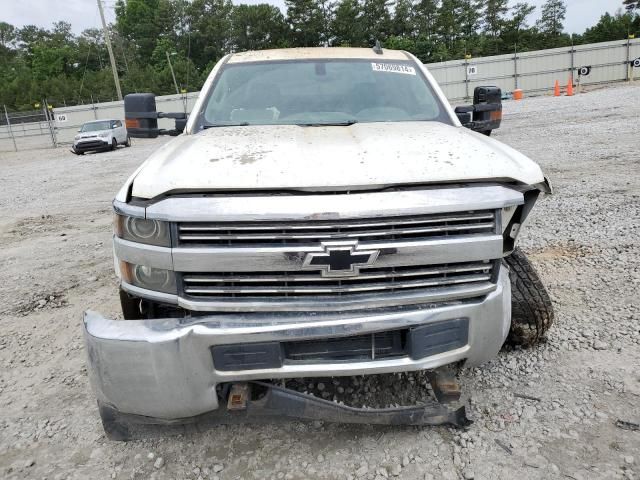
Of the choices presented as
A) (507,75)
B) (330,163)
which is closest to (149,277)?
(330,163)

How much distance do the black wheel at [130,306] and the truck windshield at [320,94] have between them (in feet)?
4.78

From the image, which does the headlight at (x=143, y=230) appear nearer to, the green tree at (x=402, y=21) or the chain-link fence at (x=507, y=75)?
the chain-link fence at (x=507, y=75)

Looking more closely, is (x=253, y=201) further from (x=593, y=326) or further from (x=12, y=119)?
(x=12, y=119)

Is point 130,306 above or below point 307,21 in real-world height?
below

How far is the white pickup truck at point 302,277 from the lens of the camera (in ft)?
6.59

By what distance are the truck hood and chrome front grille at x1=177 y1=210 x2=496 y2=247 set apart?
0.17m

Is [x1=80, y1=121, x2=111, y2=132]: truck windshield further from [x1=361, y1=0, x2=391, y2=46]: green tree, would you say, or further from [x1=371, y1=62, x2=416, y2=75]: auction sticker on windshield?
[x1=361, y1=0, x2=391, y2=46]: green tree

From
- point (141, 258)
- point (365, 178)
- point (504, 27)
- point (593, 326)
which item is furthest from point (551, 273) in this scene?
point (504, 27)

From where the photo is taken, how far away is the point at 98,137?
66.7 ft

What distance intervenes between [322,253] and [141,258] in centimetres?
79

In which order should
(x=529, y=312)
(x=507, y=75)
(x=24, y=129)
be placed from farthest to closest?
(x=507, y=75) → (x=24, y=129) → (x=529, y=312)

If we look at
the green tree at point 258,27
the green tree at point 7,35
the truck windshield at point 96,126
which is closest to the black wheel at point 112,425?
the truck windshield at point 96,126

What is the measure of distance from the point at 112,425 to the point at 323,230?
1.40m

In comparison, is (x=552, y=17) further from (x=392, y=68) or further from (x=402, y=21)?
(x=392, y=68)
